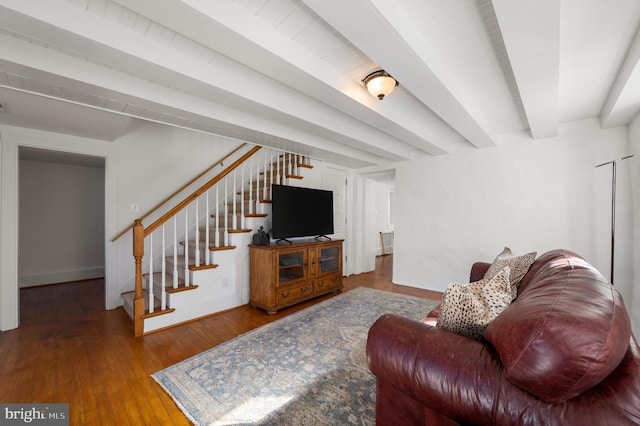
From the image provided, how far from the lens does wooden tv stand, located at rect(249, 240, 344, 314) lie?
318 cm

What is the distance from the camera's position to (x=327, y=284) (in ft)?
12.7

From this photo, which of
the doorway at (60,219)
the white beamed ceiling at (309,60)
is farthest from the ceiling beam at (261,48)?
the doorway at (60,219)

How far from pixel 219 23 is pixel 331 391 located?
2241 mm

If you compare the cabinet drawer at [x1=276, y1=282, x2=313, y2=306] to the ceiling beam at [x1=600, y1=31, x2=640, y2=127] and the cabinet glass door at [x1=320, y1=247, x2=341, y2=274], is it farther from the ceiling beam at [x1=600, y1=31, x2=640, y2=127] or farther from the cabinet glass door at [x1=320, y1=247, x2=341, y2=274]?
the ceiling beam at [x1=600, y1=31, x2=640, y2=127]

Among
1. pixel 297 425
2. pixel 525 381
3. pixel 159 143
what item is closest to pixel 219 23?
pixel 525 381

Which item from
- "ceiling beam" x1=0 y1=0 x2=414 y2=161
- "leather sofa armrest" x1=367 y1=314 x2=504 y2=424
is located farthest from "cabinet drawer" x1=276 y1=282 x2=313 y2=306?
"leather sofa armrest" x1=367 y1=314 x2=504 y2=424

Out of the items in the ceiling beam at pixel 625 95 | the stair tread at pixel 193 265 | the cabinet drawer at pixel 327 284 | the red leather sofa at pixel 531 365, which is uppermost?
the ceiling beam at pixel 625 95

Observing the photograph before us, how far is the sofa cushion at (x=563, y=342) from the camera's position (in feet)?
2.25

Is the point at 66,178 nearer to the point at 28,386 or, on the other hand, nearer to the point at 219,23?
the point at 28,386

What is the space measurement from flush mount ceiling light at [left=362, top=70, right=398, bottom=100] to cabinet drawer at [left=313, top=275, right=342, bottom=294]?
8.57 ft

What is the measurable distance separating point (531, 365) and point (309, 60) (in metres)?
1.89

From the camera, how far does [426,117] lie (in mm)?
2883

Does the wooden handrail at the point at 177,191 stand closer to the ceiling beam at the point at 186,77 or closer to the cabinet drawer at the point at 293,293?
the ceiling beam at the point at 186,77

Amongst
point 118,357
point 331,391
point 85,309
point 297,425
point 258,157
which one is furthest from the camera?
point 258,157
